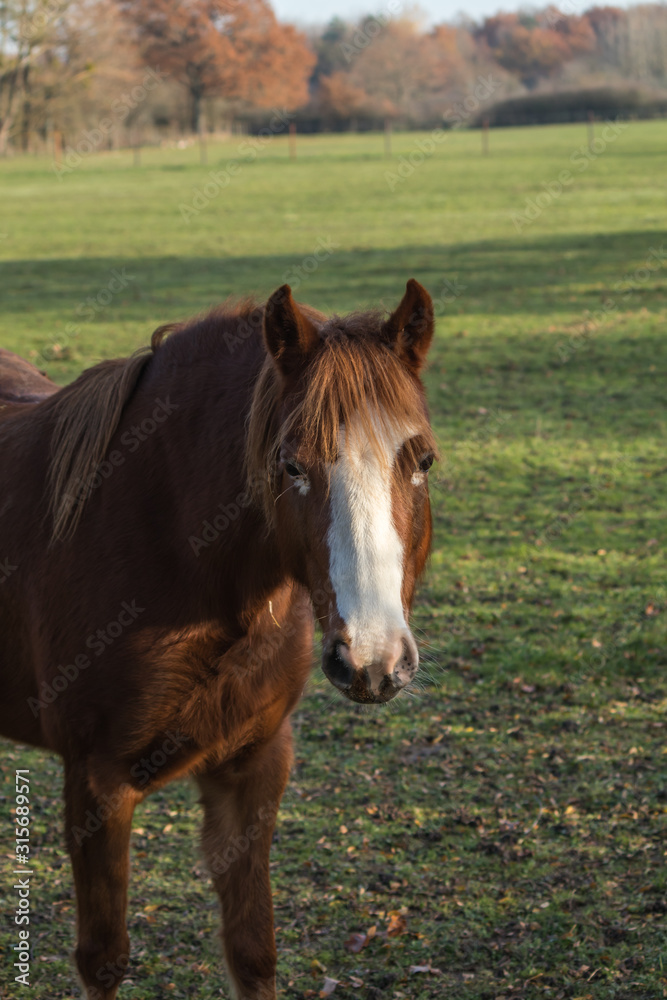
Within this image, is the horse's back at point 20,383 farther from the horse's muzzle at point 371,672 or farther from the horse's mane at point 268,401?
the horse's muzzle at point 371,672

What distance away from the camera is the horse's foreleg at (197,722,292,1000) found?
9.69 feet

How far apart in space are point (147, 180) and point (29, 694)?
38.7 m

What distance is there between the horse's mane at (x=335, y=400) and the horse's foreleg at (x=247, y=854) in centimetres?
98

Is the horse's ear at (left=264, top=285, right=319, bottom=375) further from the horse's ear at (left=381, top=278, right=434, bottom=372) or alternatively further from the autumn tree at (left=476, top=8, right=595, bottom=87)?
the autumn tree at (left=476, top=8, right=595, bottom=87)

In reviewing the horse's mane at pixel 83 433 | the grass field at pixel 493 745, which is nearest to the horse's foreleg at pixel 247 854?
the grass field at pixel 493 745

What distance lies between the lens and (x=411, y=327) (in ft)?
7.55

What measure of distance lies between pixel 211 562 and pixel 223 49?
63807 mm

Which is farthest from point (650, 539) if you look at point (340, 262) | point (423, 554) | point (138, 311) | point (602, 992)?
point (340, 262)

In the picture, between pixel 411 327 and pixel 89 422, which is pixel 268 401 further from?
pixel 89 422

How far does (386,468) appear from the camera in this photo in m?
2.14

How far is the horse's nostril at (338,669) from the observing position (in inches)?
77.9

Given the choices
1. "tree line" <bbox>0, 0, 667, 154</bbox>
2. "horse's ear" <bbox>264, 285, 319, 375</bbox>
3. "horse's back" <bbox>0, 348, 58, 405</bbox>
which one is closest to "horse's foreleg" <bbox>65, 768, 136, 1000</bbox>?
"horse's ear" <bbox>264, 285, 319, 375</bbox>

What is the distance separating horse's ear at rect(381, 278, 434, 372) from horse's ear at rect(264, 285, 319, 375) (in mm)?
189

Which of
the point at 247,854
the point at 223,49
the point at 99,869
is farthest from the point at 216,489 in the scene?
the point at 223,49
